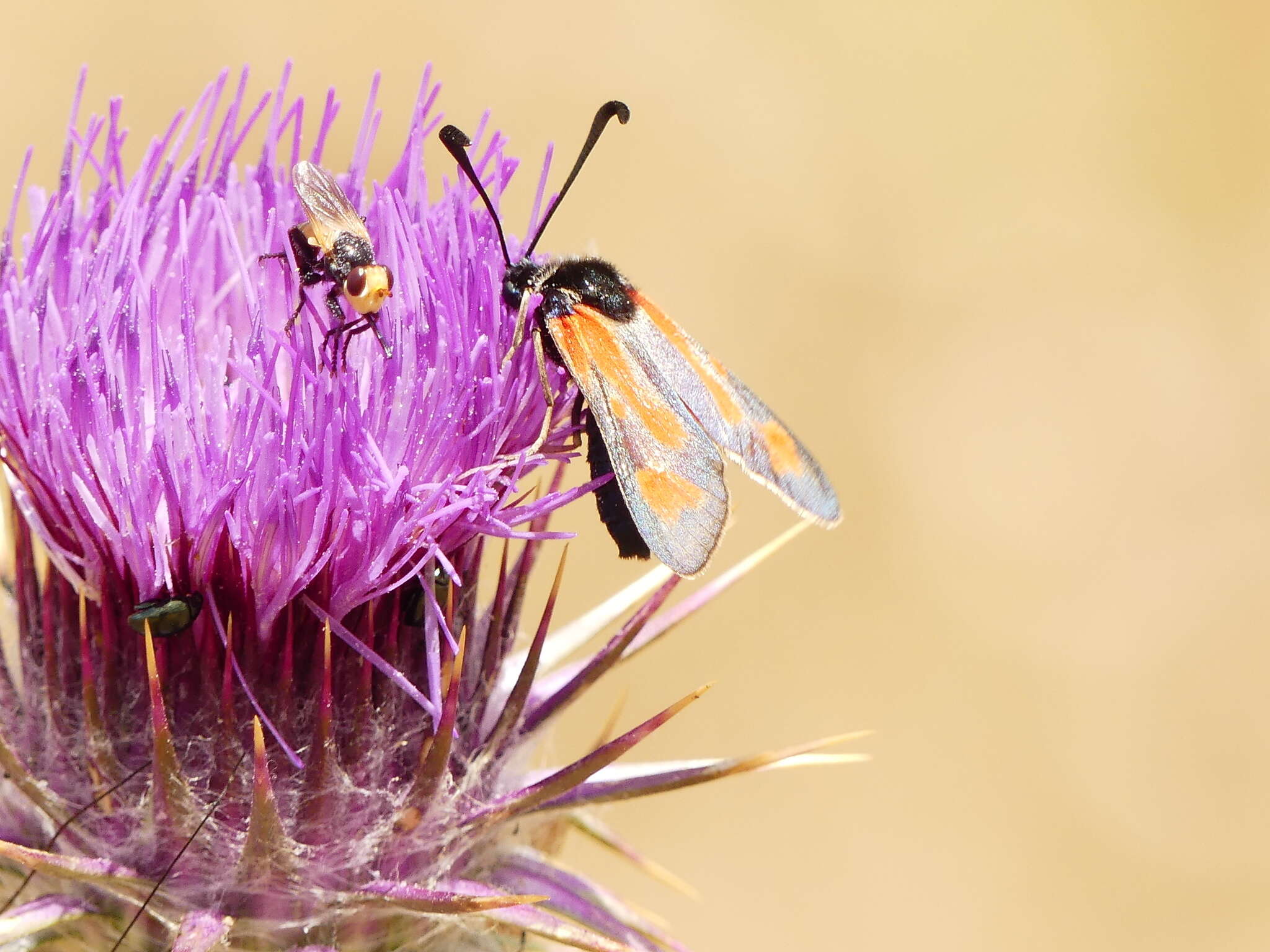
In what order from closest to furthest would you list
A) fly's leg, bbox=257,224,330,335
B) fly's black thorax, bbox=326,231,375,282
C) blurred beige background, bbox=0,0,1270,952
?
fly's black thorax, bbox=326,231,375,282, fly's leg, bbox=257,224,330,335, blurred beige background, bbox=0,0,1270,952

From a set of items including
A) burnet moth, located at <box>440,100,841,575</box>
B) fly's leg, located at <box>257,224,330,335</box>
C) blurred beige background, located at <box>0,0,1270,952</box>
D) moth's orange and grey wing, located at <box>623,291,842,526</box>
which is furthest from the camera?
blurred beige background, located at <box>0,0,1270,952</box>

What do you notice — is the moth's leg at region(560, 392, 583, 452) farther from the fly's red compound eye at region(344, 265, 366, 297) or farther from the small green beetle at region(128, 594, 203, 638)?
the small green beetle at region(128, 594, 203, 638)

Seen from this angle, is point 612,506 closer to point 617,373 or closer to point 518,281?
point 617,373

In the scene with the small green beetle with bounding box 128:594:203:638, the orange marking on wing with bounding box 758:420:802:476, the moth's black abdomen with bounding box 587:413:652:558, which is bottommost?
the small green beetle with bounding box 128:594:203:638

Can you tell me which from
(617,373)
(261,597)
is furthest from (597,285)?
(261,597)

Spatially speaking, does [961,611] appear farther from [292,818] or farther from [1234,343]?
[292,818]

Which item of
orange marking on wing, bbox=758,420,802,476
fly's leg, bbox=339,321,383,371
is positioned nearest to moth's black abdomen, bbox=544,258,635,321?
fly's leg, bbox=339,321,383,371

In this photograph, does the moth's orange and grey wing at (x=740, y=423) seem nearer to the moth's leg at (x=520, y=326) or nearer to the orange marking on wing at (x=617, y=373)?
the orange marking on wing at (x=617, y=373)
